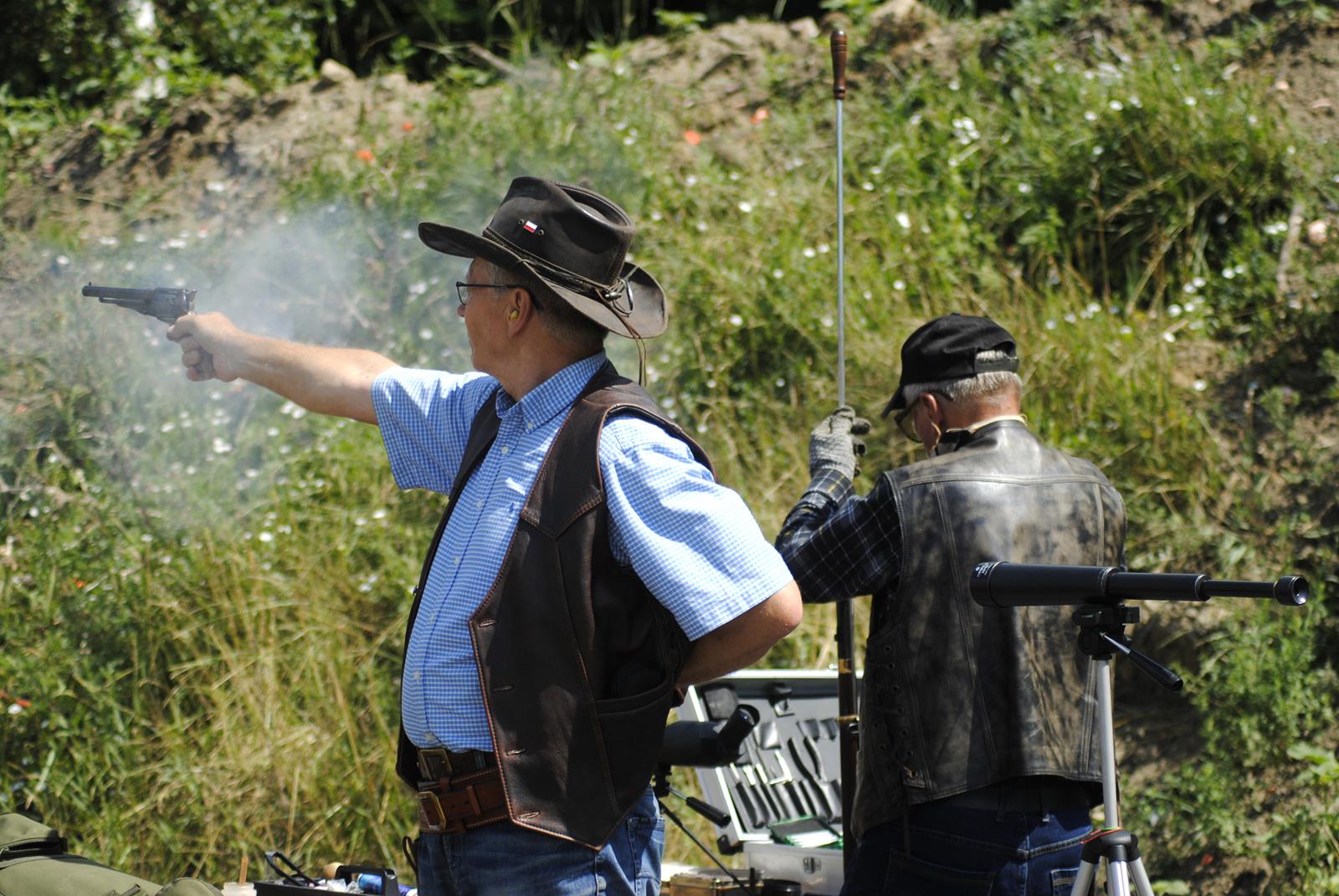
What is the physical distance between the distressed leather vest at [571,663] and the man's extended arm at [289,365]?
0.71 metres

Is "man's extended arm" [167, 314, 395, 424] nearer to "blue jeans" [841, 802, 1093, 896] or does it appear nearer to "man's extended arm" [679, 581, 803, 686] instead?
"man's extended arm" [679, 581, 803, 686]

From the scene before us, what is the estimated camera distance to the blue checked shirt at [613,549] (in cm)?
228

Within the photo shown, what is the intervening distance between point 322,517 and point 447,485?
9.67 feet

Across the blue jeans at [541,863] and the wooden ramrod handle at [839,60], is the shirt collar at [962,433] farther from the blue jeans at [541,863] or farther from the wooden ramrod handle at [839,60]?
the wooden ramrod handle at [839,60]

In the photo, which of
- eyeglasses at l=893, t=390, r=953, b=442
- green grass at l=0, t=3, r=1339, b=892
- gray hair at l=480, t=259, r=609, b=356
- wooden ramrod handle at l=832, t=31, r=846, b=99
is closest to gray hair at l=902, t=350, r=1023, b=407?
eyeglasses at l=893, t=390, r=953, b=442

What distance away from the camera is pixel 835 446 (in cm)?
Result: 329

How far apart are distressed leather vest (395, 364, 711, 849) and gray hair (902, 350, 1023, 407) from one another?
40.6 inches

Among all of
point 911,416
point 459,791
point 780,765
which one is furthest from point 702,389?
point 459,791

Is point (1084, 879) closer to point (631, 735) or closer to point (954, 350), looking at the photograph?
point (631, 735)

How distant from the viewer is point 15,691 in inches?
198

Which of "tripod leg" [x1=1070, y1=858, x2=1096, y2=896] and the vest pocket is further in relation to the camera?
"tripod leg" [x1=1070, y1=858, x2=1096, y2=896]

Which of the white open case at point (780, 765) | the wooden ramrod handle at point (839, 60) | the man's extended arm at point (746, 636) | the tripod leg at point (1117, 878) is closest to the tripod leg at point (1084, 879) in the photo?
the tripod leg at point (1117, 878)

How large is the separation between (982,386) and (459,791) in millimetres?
1480

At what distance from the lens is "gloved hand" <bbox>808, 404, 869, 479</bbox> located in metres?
3.26
